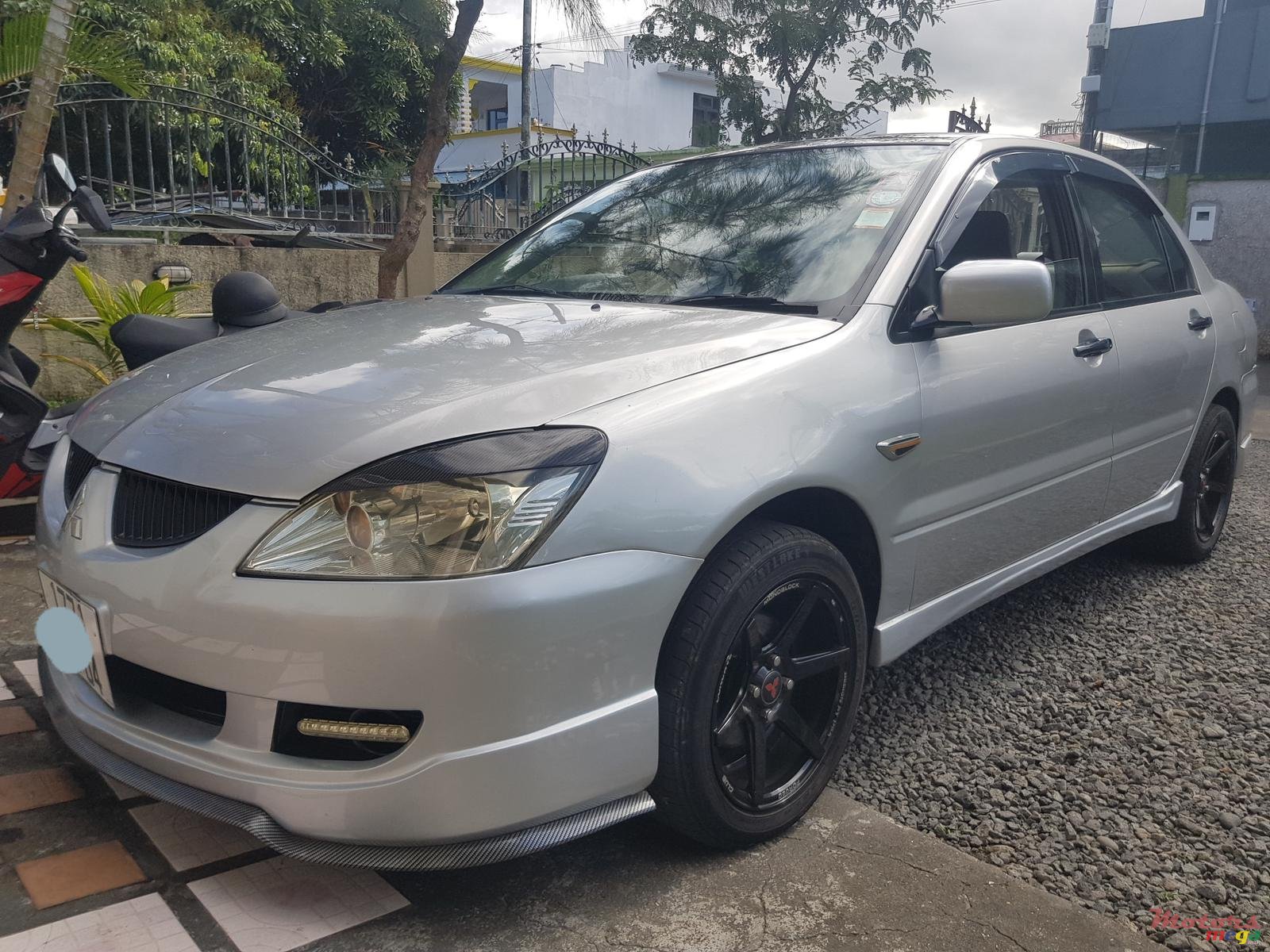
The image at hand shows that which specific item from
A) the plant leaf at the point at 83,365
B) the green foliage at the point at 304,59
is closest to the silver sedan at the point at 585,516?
the plant leaf at the point at 83,365

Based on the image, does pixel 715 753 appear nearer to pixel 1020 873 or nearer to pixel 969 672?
pixel 1020 873

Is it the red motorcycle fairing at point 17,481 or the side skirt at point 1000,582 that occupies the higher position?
the red motorcycle fairing at point 17,481

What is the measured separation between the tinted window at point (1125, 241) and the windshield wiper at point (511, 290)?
187 centimetres

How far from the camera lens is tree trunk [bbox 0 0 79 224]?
4.93 metres

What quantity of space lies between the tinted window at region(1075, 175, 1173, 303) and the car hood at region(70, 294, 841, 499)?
5.31 ft

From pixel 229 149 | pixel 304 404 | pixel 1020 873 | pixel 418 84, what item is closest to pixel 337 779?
pixel 304 404

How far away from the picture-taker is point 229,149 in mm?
7363

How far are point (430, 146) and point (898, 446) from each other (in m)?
5.24

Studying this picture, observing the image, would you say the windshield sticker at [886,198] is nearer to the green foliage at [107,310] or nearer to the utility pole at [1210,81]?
the green foliage at [107,310]

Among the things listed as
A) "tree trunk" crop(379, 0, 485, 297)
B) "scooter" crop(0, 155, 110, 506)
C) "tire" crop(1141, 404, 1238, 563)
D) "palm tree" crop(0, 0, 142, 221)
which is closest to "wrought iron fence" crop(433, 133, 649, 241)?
"tree trunk" crop(379, 0, 485, 297)

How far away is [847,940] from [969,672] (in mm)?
1510

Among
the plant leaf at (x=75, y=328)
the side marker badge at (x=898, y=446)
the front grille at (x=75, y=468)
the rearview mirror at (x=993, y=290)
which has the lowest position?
the plant leaf at (x=75, y=328)

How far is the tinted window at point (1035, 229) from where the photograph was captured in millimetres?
3205

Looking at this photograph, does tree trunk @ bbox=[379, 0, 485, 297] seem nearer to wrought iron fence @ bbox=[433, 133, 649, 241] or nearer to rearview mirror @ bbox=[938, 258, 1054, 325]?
wrought iron fence @ bbox=[433, 133, 649, 241]
